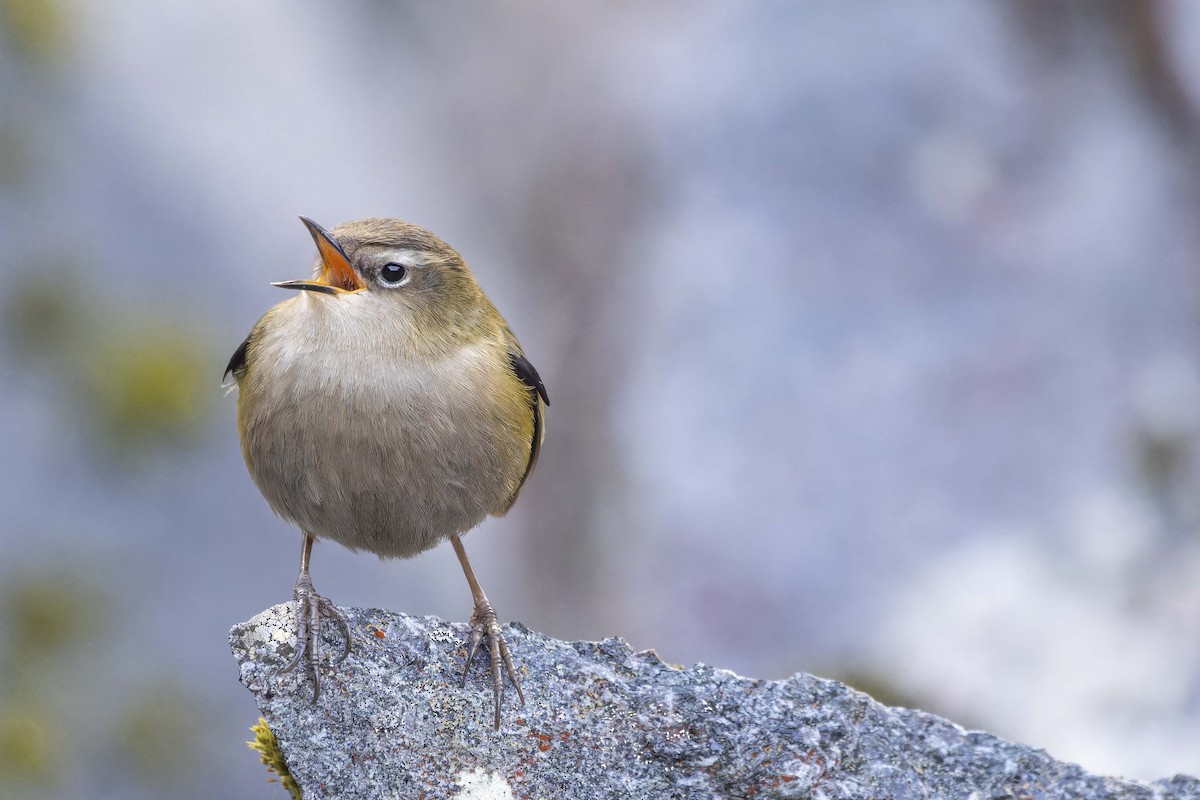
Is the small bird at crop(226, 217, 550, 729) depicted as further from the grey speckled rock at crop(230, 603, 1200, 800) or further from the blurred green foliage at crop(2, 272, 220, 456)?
the blurred green foliage at crop(2, 272, 220, 456)

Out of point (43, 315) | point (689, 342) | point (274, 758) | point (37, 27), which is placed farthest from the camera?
point (689, 342)


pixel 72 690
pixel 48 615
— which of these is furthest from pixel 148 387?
pixel 72 690

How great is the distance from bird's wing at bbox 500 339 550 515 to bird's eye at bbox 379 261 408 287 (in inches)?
24.6

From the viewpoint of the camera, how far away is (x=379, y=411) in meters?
4.30

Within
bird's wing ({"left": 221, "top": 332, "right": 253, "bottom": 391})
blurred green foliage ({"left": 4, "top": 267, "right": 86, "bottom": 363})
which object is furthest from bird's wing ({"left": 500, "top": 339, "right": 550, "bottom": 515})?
blurred green foliage ({"left": 4, "top": 267, "right": 86, "bottom": 363})

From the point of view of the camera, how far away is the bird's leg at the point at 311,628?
4.11m

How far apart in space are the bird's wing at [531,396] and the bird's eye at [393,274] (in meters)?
0.62

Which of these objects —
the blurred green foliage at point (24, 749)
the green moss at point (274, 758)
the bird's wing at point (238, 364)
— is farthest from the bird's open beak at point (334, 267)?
the blurred green foliage at point (24, 749)

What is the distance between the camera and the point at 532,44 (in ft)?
40.2

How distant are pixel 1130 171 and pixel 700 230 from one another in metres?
3.84

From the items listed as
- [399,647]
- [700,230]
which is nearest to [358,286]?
[399,647]

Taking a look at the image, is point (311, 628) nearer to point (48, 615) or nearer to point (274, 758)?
point (274, 758)

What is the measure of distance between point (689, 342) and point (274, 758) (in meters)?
7.03

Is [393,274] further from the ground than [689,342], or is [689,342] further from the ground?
[689,342]
